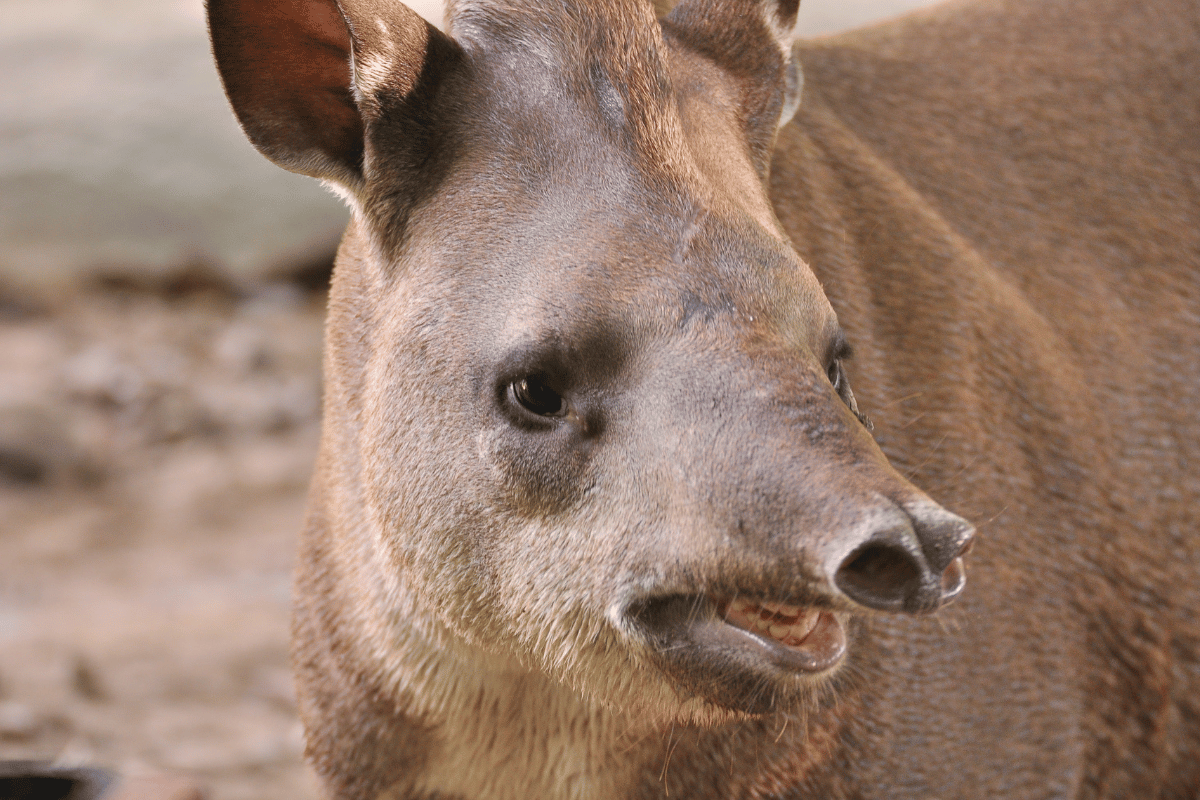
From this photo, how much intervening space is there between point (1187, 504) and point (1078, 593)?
0.52 m

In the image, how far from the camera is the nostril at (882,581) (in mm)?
1837

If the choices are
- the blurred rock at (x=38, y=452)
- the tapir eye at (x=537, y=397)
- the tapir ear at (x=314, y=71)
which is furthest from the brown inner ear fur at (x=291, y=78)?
the blurred rock at (x=38, y=452)

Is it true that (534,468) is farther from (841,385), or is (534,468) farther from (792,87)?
(792,87)

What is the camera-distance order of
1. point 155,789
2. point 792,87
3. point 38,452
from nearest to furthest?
point 792,87 < point 155,789 < point 38,452

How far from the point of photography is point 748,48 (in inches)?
108

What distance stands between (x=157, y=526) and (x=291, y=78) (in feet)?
14.5

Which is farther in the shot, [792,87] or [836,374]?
[792,87]

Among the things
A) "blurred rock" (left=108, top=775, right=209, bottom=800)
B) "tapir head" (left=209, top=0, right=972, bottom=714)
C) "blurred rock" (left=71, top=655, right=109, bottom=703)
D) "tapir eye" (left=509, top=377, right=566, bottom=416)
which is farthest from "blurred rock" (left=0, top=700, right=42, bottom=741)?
"tapir eye" (left=509, top=377, right=566, bottom=416)

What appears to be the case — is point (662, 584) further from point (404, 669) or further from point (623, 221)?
point (404, 669)

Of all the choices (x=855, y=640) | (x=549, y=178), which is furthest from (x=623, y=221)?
(x=855, y=640)

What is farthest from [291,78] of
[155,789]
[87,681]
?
[87,681]

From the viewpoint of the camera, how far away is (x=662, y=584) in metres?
2.13

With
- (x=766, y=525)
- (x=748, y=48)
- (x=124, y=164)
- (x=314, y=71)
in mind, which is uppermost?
(x=314, y=71)

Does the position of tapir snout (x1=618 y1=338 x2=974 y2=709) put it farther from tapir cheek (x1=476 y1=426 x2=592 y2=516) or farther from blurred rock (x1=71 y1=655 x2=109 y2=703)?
blurred rock (x1=71 y1=655 x2=109 y2=703)
